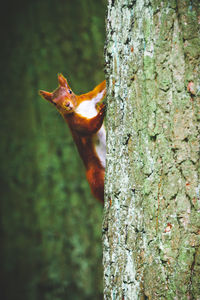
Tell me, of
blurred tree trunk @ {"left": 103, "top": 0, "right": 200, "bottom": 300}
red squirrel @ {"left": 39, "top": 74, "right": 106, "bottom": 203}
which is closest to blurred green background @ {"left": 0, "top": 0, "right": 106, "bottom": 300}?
red squirrel @ {"left": 39, "top": 74, "right": 106, "bottom": 203}

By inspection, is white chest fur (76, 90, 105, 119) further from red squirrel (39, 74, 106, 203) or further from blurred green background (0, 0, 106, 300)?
blurred green background (0, 0, 106, 300)

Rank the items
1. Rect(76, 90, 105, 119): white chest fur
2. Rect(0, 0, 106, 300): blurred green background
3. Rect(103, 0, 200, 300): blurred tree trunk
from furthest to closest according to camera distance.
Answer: Rect(0, 0, 106, 300): blurred green background < Rect(76, 90, 105, 119): white chest fur < Rect(103, 0, 200, 300): blurred tree trunk

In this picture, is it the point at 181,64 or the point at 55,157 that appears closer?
the point at 181,64

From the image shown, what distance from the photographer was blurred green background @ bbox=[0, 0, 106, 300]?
7.20 ft

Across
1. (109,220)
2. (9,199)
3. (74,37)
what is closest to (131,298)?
(109,220)

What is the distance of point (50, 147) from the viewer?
7.25 ft

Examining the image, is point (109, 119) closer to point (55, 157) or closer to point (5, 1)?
point (55, 157)

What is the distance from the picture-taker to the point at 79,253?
2215mm

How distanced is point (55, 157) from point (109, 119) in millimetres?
1329

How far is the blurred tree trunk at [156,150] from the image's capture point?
Result: 0.76 meters

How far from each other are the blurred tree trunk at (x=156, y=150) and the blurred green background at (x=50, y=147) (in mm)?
1336

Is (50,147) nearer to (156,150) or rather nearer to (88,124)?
(88,124)

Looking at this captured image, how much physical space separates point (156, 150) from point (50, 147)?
4.91 ft

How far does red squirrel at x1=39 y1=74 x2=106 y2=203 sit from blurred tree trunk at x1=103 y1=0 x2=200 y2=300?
0.28 meters
